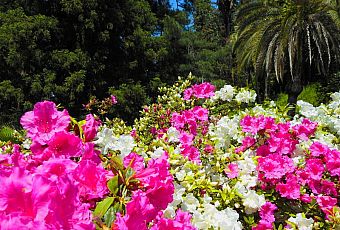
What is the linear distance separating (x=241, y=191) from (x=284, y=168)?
1.15 feet

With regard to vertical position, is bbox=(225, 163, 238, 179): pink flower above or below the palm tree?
below

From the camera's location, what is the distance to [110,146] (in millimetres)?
1734

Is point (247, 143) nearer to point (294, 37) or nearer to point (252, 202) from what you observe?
point (252, 202)

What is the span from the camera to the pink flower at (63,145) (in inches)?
45.3

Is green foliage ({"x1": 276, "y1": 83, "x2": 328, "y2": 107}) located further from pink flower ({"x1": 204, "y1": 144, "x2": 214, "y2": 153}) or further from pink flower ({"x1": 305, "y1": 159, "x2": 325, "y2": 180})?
pink flower ({"x1": 305, "y1": 159, "x2": 325, "y2": 180})

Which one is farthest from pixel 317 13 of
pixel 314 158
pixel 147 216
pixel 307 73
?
pixel 147 216

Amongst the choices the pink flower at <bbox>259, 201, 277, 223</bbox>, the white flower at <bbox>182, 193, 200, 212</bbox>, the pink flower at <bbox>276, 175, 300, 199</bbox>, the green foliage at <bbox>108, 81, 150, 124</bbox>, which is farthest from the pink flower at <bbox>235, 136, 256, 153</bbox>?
the green foliage at <bbox>108, 81, 150, 124</bbox>

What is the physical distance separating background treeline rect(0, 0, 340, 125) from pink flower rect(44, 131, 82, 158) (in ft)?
33.9

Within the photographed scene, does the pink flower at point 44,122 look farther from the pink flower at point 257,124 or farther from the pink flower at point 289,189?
the pink flower at point 257,124

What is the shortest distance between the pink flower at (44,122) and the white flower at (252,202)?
1.16 meters

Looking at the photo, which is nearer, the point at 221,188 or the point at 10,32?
the point at 221,188

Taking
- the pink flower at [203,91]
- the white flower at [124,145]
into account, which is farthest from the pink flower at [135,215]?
the pink flower at [203,91]

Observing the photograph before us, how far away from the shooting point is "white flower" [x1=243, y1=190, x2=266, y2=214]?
82.7 inches

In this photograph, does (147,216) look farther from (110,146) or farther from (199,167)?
(199,167)
